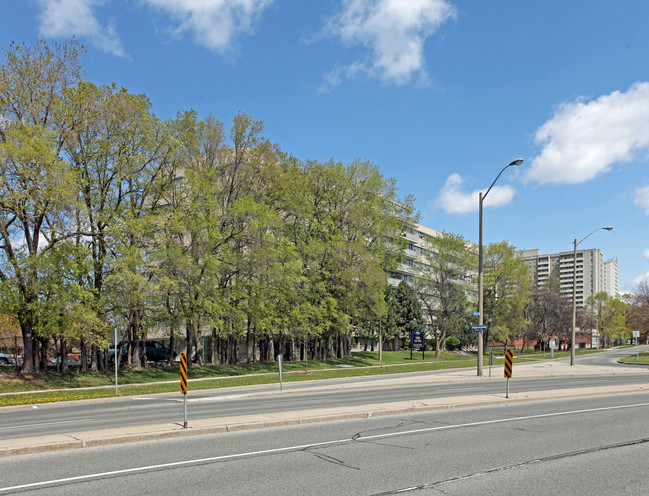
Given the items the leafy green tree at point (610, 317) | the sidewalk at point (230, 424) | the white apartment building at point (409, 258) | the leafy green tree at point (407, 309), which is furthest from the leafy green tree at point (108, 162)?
the leafy green tree at point (610, 317)

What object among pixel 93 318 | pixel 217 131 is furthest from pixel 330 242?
pixel 93 318

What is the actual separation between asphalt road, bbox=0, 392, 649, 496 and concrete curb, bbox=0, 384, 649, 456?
32 cm

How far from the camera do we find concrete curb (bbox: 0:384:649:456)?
31.5 feet

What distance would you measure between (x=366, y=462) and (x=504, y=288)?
58.0 m

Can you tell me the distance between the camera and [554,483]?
23.6ft

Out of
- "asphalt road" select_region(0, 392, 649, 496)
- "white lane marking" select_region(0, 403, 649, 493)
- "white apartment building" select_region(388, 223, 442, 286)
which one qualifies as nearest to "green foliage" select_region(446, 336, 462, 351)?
"white apartment building" select_region(388, 223, 442, 286)

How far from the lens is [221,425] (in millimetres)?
11484

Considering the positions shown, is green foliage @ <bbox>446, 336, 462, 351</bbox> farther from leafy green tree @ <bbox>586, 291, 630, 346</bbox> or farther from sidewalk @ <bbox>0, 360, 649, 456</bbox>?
sidewalk @ <bbox>0, 360, 649, 456</bbox>

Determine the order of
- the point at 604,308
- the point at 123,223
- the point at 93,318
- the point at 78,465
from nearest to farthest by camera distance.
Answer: the point at 78,465
the point at 93,318
the point at 123,223
the point at 604,308

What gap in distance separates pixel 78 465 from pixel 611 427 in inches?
412

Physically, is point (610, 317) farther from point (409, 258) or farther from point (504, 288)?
point (504, 288)

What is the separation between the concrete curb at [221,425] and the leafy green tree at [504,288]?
46150mm

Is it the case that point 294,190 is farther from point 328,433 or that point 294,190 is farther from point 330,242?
point 328,433

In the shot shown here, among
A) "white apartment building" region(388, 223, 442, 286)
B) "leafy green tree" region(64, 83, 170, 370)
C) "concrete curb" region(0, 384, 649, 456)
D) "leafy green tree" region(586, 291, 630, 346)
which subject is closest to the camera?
"concrete curb" region(0, 384, 649, 456)
